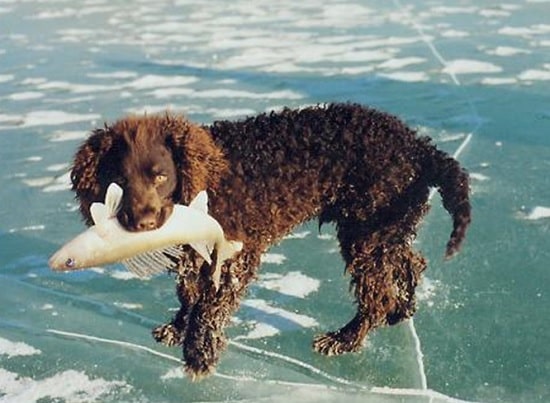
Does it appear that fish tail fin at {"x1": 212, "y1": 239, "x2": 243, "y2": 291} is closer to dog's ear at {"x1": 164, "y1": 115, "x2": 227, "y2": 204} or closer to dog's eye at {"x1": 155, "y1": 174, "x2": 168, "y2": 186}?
dog's ear at {"x1": 164, "y1": 115, "x2": 227, "y2": 204}

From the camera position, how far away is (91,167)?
3.20 m

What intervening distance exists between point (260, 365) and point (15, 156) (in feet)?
11.2

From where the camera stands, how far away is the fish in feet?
8.93

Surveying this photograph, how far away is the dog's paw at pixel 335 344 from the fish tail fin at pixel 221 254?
0.55m

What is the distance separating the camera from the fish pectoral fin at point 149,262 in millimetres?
2957

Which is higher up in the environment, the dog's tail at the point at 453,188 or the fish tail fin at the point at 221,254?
the dog's tail at the point at 453,188

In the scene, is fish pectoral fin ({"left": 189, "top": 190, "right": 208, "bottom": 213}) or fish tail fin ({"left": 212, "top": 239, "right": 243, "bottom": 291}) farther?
fish tail fin ({"left": 212, "top": 239, "right": 243, "bottom": 291})

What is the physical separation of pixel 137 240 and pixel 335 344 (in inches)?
43.4

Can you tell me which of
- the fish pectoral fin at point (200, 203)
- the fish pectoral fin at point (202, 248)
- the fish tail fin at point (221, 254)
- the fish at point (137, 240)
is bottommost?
the fish tail fin at point (221, 254)

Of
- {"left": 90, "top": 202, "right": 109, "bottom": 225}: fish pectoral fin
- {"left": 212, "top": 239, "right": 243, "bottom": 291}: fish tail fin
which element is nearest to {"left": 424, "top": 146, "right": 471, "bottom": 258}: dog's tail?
{"left": 212, "top": 239, "right": 243, "bottom": 291}: fish tail fin

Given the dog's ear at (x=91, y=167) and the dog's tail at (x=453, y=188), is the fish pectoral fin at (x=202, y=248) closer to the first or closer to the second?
the dog's ear at (x=91, y=167)

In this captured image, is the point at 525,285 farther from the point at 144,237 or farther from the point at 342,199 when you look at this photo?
the point at 144,237

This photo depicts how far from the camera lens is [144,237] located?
2.86 metres

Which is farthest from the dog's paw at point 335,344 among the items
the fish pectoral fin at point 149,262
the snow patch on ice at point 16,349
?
the snow patch on ice at point 16,349
